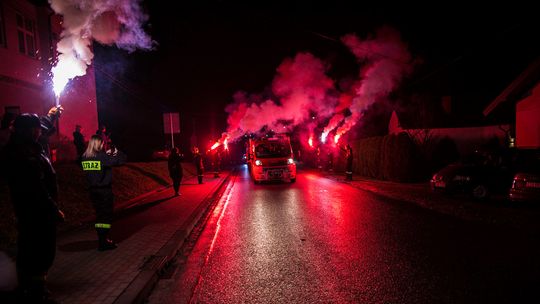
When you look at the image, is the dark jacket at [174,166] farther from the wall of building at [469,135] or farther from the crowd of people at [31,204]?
the wall of building at [469,135]

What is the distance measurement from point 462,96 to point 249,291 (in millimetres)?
33338

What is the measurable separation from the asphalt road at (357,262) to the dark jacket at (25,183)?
1.70 m

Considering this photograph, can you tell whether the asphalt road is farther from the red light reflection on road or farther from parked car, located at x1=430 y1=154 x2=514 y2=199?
parked car, located at x1=430 y1=154 x2=514 y2=199

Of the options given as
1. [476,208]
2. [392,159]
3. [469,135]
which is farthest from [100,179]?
[469,135]

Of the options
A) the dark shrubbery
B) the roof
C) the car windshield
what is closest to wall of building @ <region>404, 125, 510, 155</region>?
the dark shrubbery

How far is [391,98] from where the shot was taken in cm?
3406

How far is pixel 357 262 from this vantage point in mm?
5398

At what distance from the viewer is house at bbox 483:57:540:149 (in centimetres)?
1428

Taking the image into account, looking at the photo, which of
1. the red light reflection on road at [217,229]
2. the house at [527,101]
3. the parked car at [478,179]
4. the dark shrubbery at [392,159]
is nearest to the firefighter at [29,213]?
the red light reflection on road at [217,229]

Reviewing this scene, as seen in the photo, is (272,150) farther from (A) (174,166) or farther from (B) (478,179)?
(B) (478,179)

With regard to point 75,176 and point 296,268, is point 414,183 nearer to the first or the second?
point 296,268

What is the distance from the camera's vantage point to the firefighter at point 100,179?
5.92 metres

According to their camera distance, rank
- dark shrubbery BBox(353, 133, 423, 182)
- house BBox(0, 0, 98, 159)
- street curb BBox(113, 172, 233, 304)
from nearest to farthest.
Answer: street curb BBox(113, 172, 233, 304)
house BBox(0, 0, 98, 159)
dark shrubbery BBox(353, 133, 423, 182)

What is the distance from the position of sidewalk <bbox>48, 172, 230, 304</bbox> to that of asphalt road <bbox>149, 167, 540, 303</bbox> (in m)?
0.36
